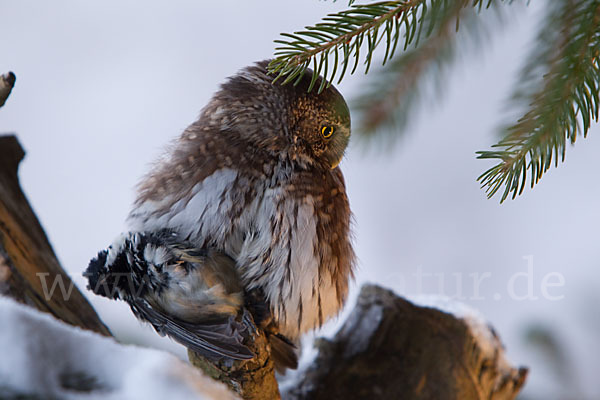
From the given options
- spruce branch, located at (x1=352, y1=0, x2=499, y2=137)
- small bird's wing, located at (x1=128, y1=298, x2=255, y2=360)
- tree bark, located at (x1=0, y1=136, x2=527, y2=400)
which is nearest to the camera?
spruce branch, located at (x1=352, y1=0, x2=499, y2=137)

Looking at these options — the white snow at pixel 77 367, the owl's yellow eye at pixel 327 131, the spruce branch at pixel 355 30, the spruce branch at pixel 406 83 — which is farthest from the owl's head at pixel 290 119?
the white snow at pixel 77 367

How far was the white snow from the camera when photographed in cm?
43

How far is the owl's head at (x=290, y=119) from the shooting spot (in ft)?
2.52

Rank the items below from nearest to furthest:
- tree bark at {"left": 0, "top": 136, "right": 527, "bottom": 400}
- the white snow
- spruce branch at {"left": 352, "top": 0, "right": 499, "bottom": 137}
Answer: the white snow < spruce branch at {"left": 352, "top": 0, "right": 499, "bottom": 137} < tree bark at {"left": 0, "top": 136, "right": 527, "bottom": 400}

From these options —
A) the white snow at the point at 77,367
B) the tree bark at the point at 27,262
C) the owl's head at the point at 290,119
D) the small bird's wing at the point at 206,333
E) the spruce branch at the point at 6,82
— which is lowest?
the tree bark at the point at 27,262

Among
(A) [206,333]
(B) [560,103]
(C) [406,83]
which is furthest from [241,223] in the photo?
(B) [560,103]

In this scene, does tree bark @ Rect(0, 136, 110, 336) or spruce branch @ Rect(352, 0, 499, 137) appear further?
tree bark @ Rect(0, 136, 110, 336)

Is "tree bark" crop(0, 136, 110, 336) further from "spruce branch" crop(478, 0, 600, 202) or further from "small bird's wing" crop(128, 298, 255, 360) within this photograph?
"spruce branch" crop(478, 0, 600, 202)

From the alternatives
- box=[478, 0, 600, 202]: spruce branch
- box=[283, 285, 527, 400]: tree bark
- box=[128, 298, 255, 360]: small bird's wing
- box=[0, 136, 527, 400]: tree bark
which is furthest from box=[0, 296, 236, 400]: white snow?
box=[283, 285, 527, 400]: tree bark

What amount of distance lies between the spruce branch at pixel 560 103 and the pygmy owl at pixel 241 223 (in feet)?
1.04

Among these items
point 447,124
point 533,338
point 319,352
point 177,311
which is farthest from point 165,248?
point 447,124

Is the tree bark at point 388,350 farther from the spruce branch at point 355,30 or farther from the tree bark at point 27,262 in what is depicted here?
the spruce branch at point 355,30

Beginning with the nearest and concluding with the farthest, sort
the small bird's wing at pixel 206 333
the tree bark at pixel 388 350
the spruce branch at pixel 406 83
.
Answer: the spruce branch at pixel 406 83, the small bird's wing at pixel 206 333, the tree bark at pixel 388 350

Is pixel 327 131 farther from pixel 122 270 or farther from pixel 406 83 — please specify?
pixel 122 270
